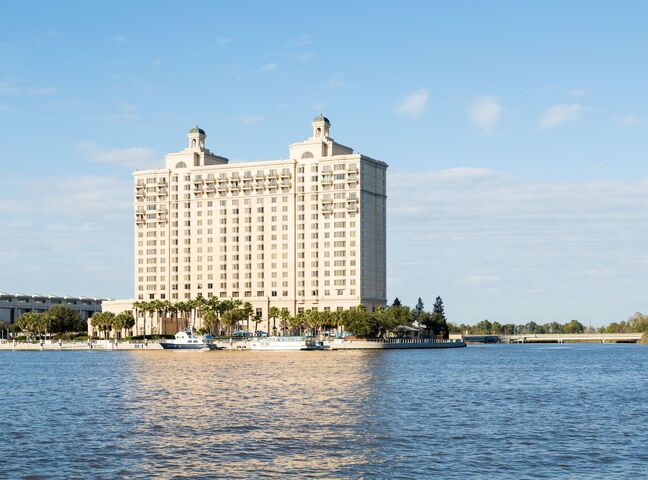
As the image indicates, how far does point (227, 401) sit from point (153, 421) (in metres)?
→ 18.0

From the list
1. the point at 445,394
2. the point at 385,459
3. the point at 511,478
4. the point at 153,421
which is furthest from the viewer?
the point at 445,394

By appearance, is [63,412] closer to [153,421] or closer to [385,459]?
[153,421]

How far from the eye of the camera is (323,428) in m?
73.7

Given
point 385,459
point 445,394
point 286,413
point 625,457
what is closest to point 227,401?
point 286,413

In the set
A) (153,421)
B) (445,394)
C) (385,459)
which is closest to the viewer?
(385,459)

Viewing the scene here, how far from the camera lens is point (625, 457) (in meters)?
60.3

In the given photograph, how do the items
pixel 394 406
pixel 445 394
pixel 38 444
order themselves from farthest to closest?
pixel 445 394, pixel 394 406, pixel 38 444

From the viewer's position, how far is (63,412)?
87.2 metres

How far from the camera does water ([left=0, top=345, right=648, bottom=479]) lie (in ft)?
186

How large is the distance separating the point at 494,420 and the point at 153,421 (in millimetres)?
28633

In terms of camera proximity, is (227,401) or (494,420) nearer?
(494,420)

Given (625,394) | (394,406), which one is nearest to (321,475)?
(394,406)

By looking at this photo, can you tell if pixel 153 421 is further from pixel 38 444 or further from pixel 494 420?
pixel 494 420

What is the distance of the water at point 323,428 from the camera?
56.6m
